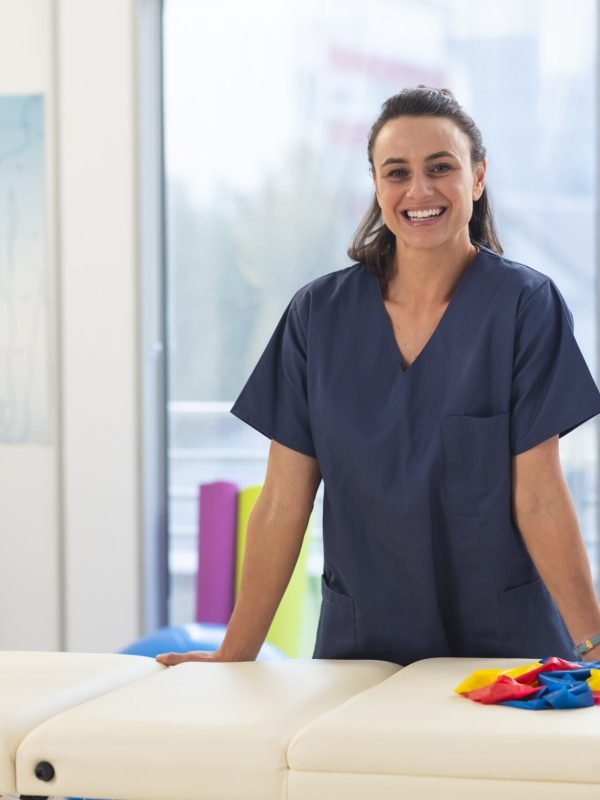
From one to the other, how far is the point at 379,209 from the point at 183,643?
1326mm

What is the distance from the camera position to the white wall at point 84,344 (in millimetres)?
3387

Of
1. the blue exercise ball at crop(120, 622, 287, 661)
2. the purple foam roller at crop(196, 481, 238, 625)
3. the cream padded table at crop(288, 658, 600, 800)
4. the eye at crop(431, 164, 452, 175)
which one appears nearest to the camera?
the cream padded table at crop(288, 658, 600, 800)

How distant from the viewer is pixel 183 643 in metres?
2.86

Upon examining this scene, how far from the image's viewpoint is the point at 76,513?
11.4 feet

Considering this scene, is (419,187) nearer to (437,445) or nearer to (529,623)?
(437,445)

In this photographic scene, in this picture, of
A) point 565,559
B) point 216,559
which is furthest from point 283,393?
point 216,559

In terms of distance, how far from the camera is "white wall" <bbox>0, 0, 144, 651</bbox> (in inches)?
133

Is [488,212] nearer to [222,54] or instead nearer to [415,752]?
[415,752]

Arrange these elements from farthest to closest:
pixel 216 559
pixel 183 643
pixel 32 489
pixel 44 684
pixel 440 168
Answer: pixel 32 489
pixel 216 559
pixel 183 643
pixel 440 168
pixel 44 684

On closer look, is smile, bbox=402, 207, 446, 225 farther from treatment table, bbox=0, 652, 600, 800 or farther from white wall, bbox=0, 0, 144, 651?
white wall, bbox=0, 0, 144, 651

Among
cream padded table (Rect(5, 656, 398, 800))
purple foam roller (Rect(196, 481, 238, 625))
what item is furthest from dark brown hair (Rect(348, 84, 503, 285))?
purple foam roller (Rect(196, 481, 238, 625))

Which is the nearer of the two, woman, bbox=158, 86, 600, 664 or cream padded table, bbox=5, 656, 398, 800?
cream padded table, bbox=5, 656, 398, 800

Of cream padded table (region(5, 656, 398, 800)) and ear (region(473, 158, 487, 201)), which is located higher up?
ear (region(473, 158, 487, 201))

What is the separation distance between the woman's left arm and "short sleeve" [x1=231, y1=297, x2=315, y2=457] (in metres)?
0.32
